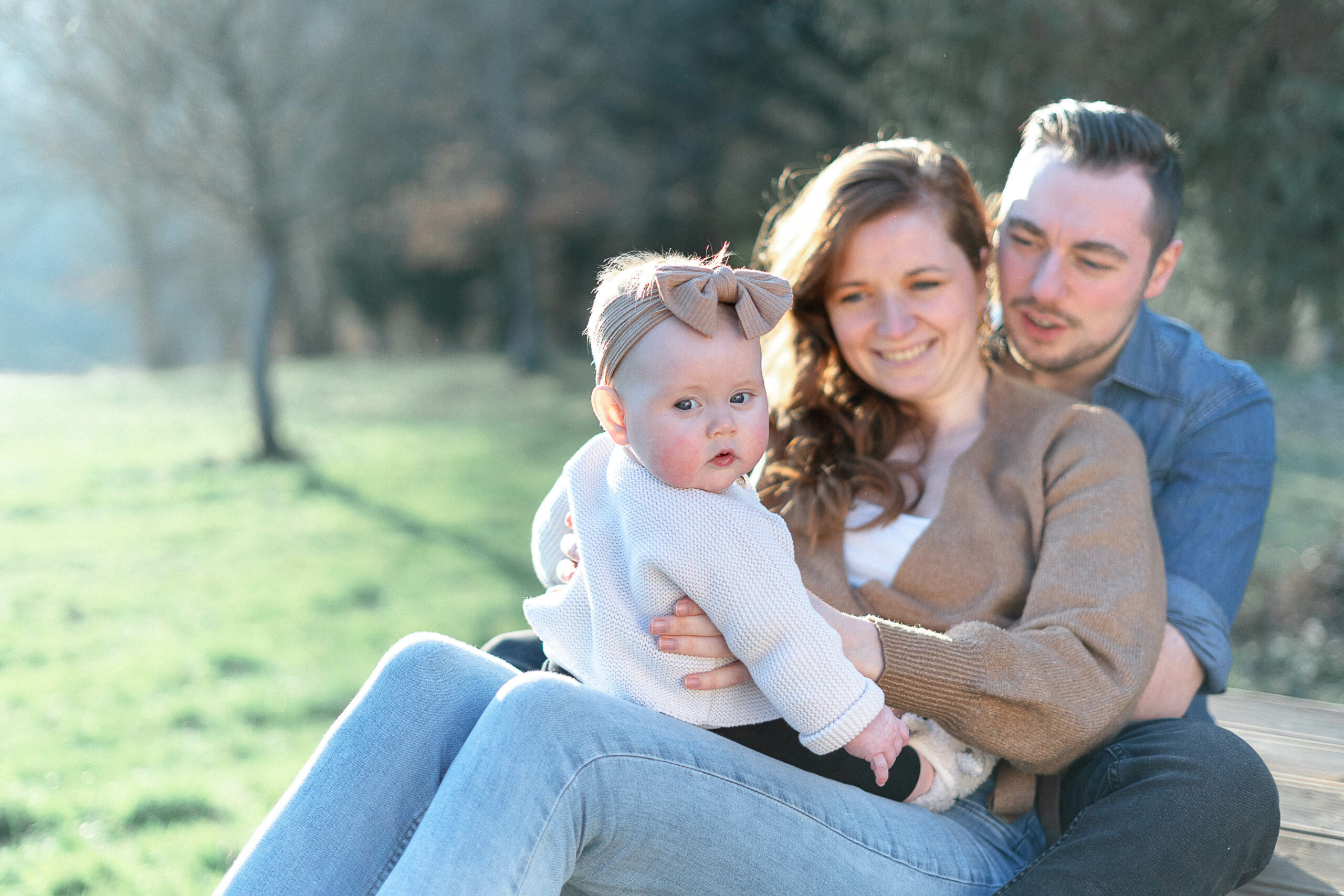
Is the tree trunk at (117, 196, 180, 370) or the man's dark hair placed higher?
the man's dark hair

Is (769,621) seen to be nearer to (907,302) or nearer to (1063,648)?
(1063,648)

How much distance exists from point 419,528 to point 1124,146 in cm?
620

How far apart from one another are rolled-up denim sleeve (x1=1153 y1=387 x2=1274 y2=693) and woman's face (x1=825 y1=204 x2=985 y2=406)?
0.54 m

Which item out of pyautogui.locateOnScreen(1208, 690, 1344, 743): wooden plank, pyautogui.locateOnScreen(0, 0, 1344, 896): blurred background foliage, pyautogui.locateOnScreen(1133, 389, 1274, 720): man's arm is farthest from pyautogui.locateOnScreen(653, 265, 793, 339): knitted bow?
pyautogui.locateOnScreen(0, 0, 1344, 896): blurred background foliage

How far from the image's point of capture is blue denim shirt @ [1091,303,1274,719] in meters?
2.09

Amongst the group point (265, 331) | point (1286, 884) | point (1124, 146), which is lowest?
point (265, 331)

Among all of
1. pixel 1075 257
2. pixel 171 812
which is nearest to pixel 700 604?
pixel 1075 257

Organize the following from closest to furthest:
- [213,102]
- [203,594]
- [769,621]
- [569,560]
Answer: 1. [769,621]
2. [569,560]
3. [203,594]
4. [213,102]

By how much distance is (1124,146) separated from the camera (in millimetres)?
2328

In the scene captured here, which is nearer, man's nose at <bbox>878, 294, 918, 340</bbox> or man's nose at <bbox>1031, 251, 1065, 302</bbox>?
man's nose at <bbox>878, 294, 918, 340</bbox>

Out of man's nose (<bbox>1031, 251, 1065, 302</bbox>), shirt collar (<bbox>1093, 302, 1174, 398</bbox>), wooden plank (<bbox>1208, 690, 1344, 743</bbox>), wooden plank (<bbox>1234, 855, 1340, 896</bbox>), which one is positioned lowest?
wooden plank (<bbox>1208, 690, 1344, 743</bbox>)

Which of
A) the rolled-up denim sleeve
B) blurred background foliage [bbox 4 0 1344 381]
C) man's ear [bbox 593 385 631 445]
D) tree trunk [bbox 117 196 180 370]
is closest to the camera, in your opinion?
man's ear [bbox 593 385 631 445]

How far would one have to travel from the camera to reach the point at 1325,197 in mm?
4438

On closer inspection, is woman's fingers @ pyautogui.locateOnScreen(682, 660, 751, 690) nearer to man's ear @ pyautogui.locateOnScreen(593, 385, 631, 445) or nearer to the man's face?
man's ear @ pyautogui.locateOnScreen(593, 385, 631, 445)
